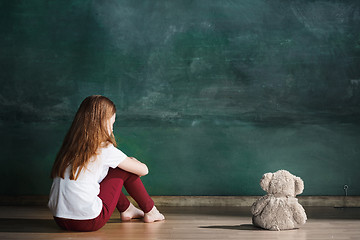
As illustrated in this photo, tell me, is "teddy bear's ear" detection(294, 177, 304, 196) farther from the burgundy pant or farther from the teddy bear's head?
the burgundy pant

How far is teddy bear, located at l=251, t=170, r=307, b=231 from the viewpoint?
2.34m

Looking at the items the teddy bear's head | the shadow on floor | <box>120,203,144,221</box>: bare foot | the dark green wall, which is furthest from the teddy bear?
the shadow on floor

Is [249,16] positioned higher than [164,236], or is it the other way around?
[249,16]

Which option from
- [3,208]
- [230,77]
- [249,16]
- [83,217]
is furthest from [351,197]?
[3,208]

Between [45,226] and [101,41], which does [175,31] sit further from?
[45,226]

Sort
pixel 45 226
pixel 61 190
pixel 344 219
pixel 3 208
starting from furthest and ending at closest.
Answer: pixel 3 208 < pixel 344 219 < pixel 45 226 < pixel 61 190

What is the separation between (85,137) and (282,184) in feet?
3.48

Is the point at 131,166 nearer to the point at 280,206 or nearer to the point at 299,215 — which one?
the point at 280,206

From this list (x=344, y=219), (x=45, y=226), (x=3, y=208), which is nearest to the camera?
(x=45, y=226)

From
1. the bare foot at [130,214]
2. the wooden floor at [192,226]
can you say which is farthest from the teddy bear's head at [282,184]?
A: the bare foot at [130,214]

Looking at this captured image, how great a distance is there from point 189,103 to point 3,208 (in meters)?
1.48

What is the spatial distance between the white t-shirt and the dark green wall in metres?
1.02

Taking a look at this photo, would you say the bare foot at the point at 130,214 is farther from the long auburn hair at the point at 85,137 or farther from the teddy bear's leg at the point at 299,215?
the teddy bear's leg at the point at 299,215

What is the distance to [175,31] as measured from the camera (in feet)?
10.7
